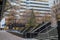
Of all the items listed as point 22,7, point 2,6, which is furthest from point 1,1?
point 22,7

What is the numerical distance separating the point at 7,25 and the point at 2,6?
96cm

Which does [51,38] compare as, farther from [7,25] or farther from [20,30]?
[7,25]

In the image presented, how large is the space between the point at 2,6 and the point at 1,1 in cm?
30

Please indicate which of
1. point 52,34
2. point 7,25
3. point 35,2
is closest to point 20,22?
point 7,25

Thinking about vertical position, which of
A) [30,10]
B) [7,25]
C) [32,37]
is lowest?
[32,37]

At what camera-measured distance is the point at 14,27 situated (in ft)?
17.2

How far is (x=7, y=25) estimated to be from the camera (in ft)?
17.2

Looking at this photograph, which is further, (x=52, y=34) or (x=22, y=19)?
(x=22, y=19)

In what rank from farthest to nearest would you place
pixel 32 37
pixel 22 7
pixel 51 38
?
1. pixel 22 7
2. pixel 32 37
3. pixel 51 38

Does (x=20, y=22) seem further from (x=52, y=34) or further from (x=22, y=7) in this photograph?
(x=52, y=34)

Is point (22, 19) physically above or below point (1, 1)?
below

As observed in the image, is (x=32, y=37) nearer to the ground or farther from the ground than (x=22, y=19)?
nearer to the ground

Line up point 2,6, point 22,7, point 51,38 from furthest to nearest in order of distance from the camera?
point 2,6 < point 22,7 < point 51,38

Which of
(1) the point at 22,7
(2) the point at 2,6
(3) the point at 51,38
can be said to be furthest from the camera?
(2) the point at 2,6
